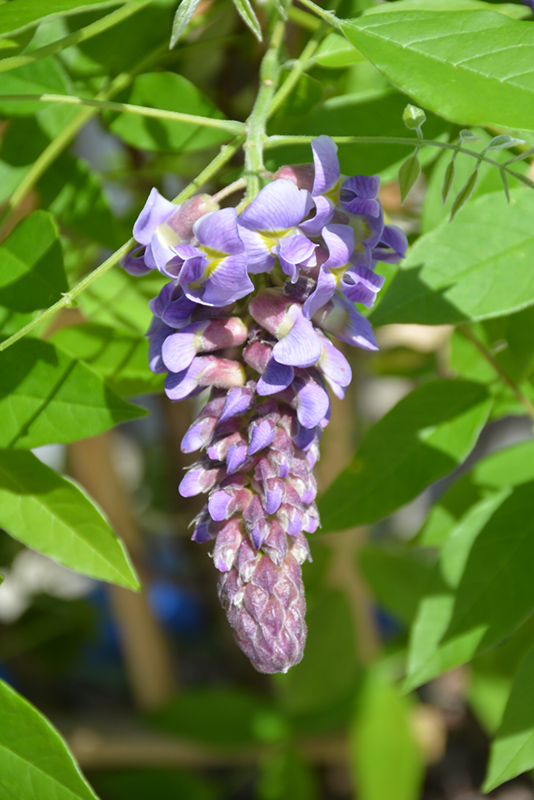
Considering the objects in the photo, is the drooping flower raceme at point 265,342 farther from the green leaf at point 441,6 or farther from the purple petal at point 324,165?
the green leaf at point 441,6

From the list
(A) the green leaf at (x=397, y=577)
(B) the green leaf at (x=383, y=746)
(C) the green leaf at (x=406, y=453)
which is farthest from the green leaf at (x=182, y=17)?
(B) the green leaf at (x=383, y=746)

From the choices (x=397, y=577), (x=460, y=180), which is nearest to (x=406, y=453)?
(x=460, y=180)

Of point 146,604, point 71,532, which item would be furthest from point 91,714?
→ point 71,532

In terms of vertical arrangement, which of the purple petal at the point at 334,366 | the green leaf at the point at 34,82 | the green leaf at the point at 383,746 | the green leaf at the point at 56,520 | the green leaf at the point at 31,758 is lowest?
the green leaf at the point at 383,746

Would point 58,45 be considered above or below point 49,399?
above

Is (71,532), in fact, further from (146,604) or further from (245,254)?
(146,604)

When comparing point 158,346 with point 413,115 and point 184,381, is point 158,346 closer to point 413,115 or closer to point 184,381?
point 184,381

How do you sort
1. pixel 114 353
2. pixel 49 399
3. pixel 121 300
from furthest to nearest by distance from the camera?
pixel 121 300, pixel 114 353, pixel 49 399
